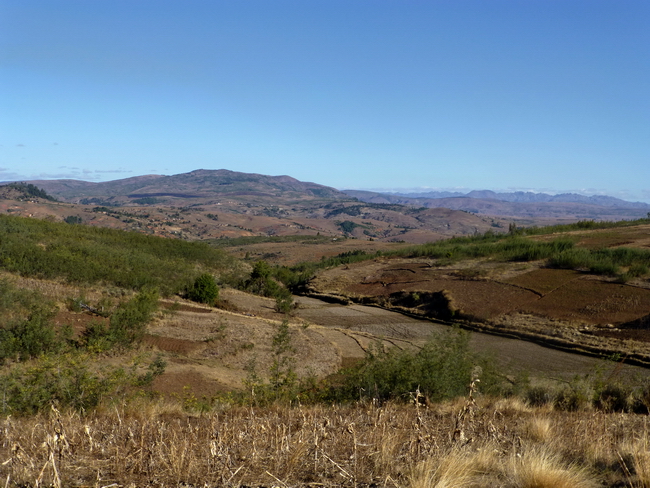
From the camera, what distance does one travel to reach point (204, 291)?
23.0m

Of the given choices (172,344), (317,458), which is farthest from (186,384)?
(317,458)

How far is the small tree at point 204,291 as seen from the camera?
23.0m

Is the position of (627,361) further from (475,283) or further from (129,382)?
(129,382)

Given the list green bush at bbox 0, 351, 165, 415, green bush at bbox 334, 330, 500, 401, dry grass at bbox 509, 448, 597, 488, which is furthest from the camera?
green bush at bbox 334, 330, 500, 401

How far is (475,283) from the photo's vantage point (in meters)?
28.9

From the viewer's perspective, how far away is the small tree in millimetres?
22969

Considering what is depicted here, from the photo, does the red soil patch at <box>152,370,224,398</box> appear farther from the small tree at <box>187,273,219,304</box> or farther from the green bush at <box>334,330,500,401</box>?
the small tree at <box>187,273,219,304</box>

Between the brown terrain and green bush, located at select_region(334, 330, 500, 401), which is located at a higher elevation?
green bush, located at select_region(334, 330, 500, 401)

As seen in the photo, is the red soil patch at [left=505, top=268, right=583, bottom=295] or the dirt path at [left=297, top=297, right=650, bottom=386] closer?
the dirt path at [left=297, top=297, right=650, bottom=386]

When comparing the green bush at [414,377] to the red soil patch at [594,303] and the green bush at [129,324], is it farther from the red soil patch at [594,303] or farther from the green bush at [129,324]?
the red soil patch at [594,303]

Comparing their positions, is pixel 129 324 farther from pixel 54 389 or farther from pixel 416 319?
pixel 416 319

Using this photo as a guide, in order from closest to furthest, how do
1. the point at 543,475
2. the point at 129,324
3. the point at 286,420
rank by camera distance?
the point at 543,475 < the point at 286,420 < the point at 129,324

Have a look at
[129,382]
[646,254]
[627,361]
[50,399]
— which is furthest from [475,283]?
[50,399]

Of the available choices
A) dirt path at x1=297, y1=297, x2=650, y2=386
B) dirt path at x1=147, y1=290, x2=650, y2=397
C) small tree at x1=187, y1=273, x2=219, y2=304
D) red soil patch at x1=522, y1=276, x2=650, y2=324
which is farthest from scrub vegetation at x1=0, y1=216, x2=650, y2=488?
red soil patch at x1=522, y1=276, x2=650, y2=324
